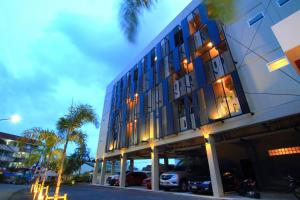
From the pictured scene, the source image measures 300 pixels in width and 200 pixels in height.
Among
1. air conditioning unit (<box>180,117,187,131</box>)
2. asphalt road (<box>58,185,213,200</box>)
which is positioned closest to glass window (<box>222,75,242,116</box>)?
air conditioning unit (<box>180,117,187,131</box>)

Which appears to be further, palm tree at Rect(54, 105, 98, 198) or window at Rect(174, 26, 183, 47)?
window at Rect(174, 26, 183, 47)

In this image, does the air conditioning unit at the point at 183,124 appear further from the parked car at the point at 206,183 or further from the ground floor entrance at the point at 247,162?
the parked car at the point at 206,183

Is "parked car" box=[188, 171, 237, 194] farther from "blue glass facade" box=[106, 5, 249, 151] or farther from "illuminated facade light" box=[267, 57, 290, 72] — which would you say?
"illuminated facade light" box=[267, 57, 290, 72]

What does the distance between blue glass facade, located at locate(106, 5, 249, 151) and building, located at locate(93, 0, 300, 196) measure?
0.24ft

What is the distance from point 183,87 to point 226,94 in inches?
161

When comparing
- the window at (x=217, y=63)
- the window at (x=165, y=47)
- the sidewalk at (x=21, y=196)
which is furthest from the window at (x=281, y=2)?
the sidewalk at (x=21, y=196)

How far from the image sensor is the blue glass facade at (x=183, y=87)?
43.9ft

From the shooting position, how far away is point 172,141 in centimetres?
1670

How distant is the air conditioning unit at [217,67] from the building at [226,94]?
76mm

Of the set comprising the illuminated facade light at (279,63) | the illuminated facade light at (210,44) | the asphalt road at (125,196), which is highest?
the illuminated facade light at (210,44)

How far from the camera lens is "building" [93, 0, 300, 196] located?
10.8 metres

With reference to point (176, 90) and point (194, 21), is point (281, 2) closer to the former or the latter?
point (194, 21)

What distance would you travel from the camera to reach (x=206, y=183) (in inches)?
508

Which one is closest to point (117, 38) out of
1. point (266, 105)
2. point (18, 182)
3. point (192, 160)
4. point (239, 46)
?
point (266, 105)
